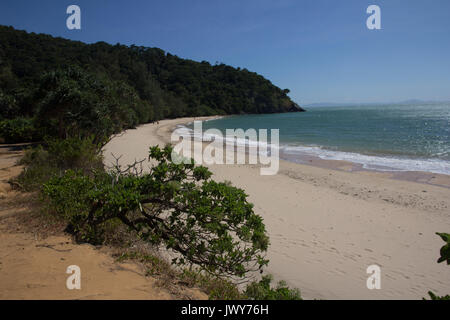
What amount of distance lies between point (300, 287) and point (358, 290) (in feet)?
3.25

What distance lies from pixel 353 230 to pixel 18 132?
18.8 m

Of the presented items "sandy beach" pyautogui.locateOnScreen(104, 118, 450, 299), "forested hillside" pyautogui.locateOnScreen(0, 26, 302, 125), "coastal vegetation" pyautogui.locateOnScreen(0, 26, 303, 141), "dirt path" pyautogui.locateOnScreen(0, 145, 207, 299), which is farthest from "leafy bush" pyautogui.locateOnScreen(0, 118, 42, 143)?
"dirt path" pyautogui.locateOnScreen(0, 145, 207, 299)

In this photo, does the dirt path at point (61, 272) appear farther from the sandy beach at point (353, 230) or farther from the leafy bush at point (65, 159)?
the leafy bush at point (65, 159)

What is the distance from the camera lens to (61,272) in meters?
2.93

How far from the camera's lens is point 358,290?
4258 millimetres

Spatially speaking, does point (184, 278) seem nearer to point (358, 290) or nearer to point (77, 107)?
point (358, 290)

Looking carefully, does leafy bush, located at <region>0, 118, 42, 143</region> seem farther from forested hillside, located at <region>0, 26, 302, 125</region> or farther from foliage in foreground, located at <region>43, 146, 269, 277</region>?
foliage in foreground, located at <region>43, 146, 269, 277</region>

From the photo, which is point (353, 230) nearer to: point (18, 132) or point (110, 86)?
point (110, 86)

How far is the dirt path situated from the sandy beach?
2496mm

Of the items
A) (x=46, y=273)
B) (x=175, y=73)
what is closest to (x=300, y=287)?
(x=46, y=273)

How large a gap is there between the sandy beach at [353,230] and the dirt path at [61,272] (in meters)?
2.50

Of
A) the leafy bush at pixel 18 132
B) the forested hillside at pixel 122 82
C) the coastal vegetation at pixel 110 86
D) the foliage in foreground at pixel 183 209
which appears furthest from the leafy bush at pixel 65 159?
the leafy bush at pixel 18 132

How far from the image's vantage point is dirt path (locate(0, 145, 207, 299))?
102 inches

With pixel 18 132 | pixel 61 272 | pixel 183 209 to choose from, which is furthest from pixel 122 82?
pixel 61 272
